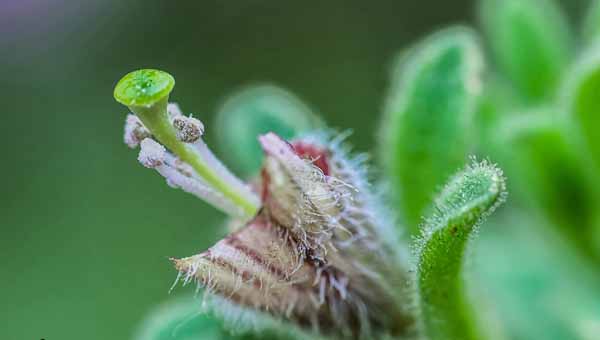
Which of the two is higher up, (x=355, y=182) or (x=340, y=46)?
(x=340, y=46)

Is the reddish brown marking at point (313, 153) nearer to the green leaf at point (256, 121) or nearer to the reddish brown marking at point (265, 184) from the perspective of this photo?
the reddish brown marking at point (265, 184)

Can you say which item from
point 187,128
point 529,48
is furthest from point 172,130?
point 529,48

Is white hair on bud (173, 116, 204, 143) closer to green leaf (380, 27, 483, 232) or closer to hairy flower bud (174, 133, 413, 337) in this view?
hairy flower bud (174, 133, 413, 337)

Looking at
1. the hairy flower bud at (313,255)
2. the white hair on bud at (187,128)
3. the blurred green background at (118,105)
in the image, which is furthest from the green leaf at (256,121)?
the blurred green background at (118,105)

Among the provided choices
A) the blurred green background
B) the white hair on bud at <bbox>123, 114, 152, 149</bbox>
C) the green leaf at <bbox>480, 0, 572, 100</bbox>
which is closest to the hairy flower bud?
the white hair on bud at <bbox>123, 114, 152, 149</bbox>

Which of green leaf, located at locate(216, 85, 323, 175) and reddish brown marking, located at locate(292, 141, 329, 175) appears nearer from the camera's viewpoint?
reddish brown marking, located at locate(292, 141, 329, 175)

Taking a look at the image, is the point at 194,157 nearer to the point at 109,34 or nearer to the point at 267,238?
the point at 267,238

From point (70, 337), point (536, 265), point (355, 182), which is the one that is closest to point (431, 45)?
point (355, 182)
